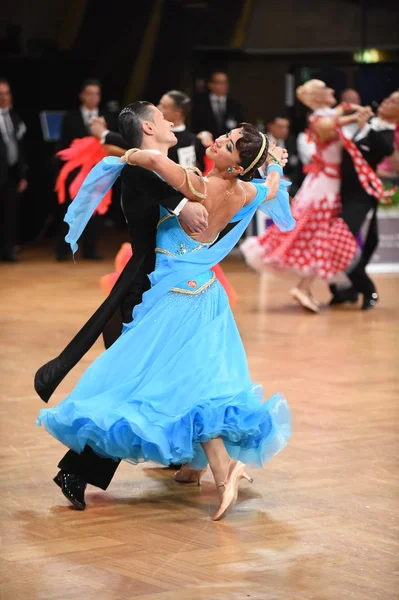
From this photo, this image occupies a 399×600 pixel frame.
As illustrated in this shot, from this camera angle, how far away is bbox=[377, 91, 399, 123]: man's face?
818 centimetres

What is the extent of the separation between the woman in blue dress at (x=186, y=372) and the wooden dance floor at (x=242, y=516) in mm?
205

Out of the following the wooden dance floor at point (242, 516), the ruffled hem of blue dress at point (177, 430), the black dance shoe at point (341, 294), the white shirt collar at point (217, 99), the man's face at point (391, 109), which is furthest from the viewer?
the white shirt collar at point (217, 99)

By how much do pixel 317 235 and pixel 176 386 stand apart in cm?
459

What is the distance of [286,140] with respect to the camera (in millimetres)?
11938

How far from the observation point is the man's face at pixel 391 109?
8180 millimetres

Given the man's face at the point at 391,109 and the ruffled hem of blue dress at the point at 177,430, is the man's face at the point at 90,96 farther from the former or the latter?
the ruffled hem of blue dress at the point at 177,430

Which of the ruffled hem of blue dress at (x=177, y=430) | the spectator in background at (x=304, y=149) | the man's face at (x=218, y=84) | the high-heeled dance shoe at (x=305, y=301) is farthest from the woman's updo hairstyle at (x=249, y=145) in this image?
the man's face at (x=218, y=84)

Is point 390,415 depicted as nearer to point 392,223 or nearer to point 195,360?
point 195,360

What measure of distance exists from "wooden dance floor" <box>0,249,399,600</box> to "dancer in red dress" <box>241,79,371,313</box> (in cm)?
179

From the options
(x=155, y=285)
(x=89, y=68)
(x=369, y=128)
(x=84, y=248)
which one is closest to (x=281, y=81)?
(x=89, y=68)

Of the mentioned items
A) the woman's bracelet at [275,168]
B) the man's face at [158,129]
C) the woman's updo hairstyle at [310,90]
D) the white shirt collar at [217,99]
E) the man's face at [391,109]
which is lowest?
the white shirt collar at [217,99]

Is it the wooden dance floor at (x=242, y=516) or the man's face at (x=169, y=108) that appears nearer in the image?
the wooden dance floor at (x=242, y=516)

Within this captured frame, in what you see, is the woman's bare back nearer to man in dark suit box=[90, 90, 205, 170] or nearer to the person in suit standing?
man in dark suit box=[90, 90, 205, 170]

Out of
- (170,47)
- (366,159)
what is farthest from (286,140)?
(366,159)
